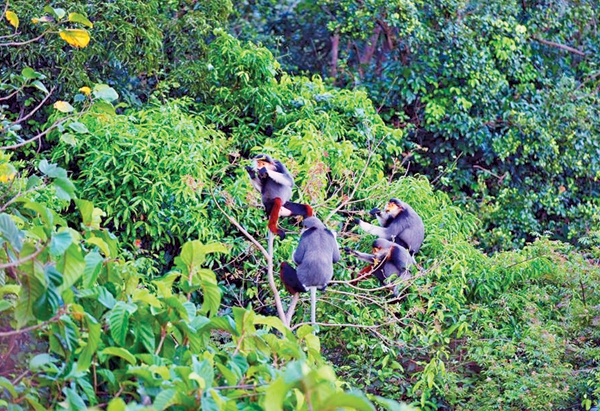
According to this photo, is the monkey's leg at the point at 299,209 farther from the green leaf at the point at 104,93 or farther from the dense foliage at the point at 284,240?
the green leaf at the point at 104,93

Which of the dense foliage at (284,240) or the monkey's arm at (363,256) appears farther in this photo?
the monkey's arm at (363,256)

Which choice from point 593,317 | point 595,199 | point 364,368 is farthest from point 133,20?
point 595,199

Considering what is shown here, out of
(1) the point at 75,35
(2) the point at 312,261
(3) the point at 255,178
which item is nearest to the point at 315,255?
(2) the point at 312,261

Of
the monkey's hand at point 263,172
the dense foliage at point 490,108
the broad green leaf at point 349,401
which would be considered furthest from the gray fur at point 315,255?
the dense foliage at point 490,108

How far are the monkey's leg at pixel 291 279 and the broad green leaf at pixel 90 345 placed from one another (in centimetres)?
246

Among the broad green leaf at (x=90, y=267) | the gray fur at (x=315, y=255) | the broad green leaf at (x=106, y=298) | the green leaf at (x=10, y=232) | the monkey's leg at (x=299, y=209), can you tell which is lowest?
the gray fur at (x=315, y=255)

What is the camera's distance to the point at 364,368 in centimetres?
521

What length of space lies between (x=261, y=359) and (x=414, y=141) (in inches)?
231

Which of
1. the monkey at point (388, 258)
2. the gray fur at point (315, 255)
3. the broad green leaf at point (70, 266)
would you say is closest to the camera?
the broad green leaf at point (70, 266)

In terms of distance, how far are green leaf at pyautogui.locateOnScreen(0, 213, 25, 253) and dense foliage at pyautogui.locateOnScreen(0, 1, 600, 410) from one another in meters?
0.34

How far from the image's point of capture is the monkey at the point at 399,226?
17.8 ft

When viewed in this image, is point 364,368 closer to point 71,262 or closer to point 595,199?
point 71,262

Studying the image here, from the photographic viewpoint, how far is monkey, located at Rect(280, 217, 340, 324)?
4516 mm


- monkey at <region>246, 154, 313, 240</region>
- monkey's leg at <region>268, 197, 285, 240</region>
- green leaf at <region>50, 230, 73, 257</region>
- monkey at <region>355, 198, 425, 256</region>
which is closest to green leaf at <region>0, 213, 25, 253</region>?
green leaf at <region>50, 230, 73, 257</region>
